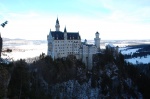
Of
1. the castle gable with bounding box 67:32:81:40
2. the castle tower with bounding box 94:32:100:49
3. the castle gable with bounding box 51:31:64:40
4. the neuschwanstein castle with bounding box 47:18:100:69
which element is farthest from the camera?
the castle tower with bounding box 94:32:100:49

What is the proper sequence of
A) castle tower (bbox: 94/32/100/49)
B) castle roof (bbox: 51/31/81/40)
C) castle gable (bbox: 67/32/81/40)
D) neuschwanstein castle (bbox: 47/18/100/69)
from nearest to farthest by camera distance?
1. neuschwanstein castle (bbox: 47/18/100/69)
2. castle roof (bbox: 51/31/81/40)
3. castle gable (bbox: 67/32/81/40)
4. castle tower (bbox: 94/32/100/49)

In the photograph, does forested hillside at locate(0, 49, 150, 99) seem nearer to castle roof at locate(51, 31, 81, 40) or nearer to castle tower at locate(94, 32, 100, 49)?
castle tower at locate(94, 32, 100, 49)

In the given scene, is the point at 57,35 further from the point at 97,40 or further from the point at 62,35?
the point at 97,40

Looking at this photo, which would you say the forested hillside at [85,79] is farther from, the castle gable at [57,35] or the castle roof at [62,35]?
the castle roof at [62,35]

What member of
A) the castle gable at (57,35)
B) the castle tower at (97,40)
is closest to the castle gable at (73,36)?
the castle gable at (57,35)

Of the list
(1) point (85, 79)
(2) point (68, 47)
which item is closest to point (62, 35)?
(2) point (68, 47)

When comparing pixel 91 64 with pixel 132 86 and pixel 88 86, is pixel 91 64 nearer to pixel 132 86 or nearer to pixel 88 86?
pixel 88 86

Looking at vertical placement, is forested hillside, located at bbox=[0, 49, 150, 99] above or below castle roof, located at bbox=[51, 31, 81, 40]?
below

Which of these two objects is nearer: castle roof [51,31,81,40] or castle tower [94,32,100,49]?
castle roof [51,31,81,40]

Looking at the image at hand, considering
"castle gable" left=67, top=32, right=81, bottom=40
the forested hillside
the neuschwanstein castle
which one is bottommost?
the forested hillside

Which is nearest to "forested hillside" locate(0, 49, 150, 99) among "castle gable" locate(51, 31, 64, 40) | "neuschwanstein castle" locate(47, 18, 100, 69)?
"neuschwanstein castle" locate(47, 18, 100, 69)
